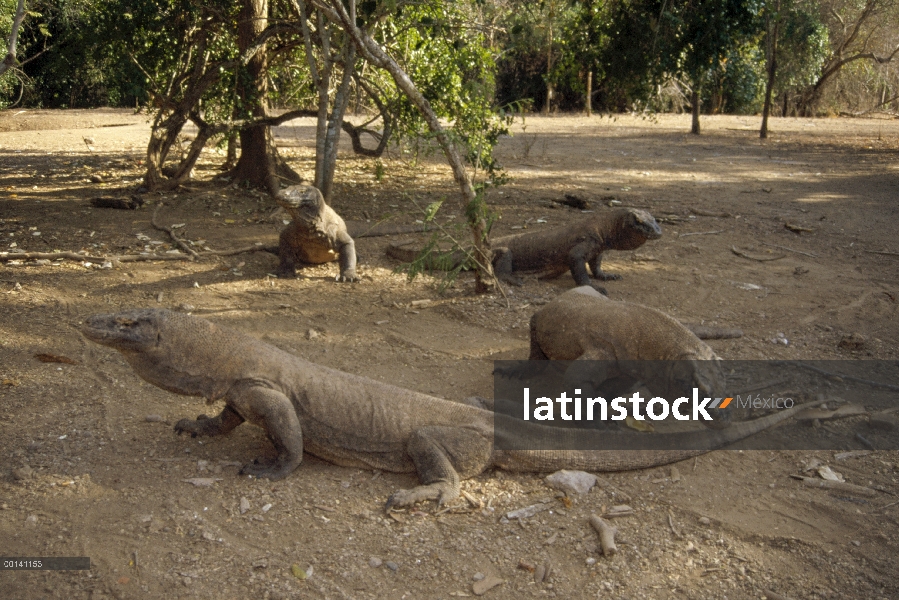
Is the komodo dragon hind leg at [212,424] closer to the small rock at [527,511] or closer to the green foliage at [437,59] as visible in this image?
the small rock at [527,511]

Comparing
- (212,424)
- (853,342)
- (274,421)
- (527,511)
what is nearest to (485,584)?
(527,511)

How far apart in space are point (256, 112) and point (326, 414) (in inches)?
312

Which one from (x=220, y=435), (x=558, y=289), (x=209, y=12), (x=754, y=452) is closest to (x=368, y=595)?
(x=220, y=435)

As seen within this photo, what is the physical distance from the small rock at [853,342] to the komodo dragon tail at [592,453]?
2147 mm

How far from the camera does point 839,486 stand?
3.94 metres

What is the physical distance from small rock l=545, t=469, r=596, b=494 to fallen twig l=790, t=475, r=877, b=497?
1.12 meters

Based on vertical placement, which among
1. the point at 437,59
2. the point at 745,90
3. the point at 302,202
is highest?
the point at 745,90

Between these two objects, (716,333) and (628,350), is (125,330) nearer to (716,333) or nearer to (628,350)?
(628,350)

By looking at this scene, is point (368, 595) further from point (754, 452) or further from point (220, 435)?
Answer: point (754, 452)

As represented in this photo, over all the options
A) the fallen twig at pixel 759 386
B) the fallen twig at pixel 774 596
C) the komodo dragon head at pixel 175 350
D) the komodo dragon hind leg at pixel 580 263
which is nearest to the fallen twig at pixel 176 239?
the komodo dragon hind leg at pixel 580 263

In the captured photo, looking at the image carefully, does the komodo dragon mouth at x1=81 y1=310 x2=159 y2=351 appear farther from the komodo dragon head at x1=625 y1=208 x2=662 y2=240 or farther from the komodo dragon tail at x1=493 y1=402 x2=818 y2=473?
the komodo dragon head at x1=625 y1=208 x2=662 y2=240

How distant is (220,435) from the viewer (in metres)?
4.25

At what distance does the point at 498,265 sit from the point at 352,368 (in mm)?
2481

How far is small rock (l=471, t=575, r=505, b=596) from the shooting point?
3.17 m
